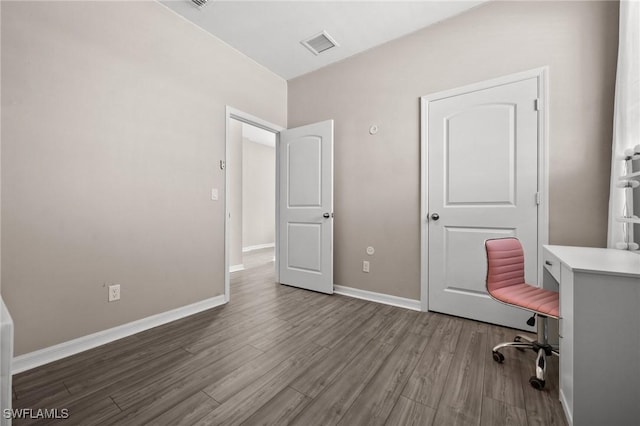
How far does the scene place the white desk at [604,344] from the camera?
1.08m

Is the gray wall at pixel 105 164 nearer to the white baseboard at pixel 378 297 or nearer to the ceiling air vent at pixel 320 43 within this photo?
the ceiling air vent at pixel 320 43

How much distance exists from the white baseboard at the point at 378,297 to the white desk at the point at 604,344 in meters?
1.50

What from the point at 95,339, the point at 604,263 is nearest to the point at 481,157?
the point at 604,263

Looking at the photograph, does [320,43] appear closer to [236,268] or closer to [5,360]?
[5,360]

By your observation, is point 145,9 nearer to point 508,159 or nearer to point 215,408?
point 215,408

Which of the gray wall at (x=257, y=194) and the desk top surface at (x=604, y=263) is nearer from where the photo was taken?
the desk top surface at (x=604, y=263)

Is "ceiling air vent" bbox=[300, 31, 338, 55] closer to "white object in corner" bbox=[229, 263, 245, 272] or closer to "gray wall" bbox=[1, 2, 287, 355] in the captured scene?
"gray wall" bbox=[1, 2, 287, 355]

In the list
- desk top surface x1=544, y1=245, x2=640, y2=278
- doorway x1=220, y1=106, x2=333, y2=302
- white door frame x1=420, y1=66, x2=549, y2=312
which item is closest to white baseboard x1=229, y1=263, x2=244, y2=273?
doorway x1=220, y1=106, x2=333, y2=302

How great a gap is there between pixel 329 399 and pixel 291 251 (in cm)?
218

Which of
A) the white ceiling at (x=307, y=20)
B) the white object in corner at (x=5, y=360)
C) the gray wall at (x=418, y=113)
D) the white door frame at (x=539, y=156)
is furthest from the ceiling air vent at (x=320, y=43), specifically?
the white object in corner at (x=5, y=360)

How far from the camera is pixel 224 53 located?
2.89 metres

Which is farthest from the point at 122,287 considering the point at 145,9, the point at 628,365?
the point at 628,365

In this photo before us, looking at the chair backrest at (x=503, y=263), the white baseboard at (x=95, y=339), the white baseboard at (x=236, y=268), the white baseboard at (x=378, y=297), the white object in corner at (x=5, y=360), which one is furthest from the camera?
the white baseboard at (x=236, y=268)

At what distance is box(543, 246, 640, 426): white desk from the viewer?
3.55 ft
